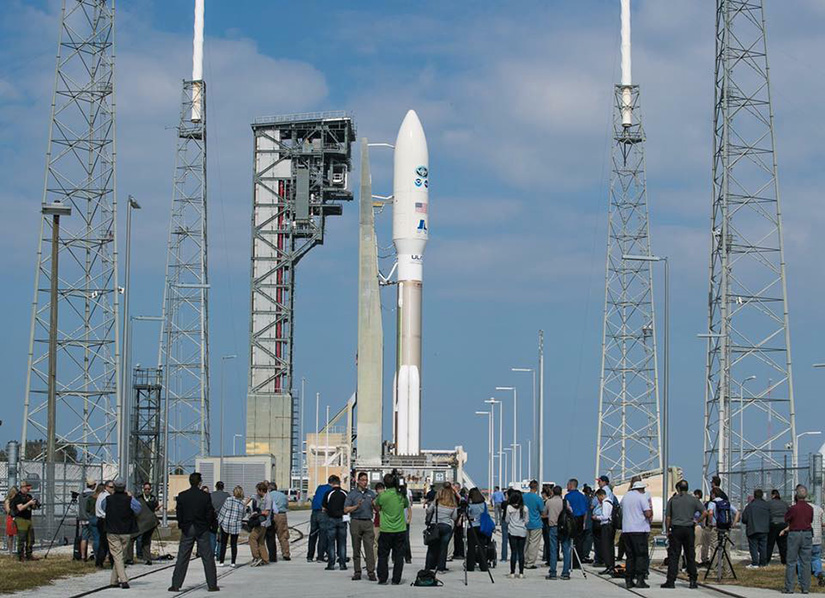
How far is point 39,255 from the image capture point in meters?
52.3

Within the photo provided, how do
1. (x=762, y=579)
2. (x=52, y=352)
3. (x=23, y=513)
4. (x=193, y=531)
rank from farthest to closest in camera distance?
1. (x=52, y=352)
2. (x=23, y=513)
3. (x=762, y=579)
4. (x=193, y=531)

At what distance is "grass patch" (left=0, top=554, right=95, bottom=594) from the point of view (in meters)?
20.8

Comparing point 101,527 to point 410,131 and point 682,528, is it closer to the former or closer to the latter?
point 682,528

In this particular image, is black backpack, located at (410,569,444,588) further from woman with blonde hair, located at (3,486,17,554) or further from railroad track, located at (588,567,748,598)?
woman with blonde hair, located at (3,486,17,554)

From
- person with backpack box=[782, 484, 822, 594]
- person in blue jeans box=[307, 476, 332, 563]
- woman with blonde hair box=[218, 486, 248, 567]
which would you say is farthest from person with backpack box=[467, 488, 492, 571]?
person with backpack box=[782, 484, 822, 594]

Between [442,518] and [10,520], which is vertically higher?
[442,518]

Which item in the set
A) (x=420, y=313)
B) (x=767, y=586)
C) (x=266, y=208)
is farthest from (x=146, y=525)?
(x=266, y=208)

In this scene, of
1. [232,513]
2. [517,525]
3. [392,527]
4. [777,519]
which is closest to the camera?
[392,527]

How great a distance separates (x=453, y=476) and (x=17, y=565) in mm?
50128

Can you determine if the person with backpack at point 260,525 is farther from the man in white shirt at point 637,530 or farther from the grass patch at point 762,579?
the grass patch at point 762,579

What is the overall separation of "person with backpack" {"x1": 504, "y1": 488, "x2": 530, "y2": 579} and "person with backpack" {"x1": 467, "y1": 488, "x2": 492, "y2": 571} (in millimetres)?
467

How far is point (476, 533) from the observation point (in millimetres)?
24906

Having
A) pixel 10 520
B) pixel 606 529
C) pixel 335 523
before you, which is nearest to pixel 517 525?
pixel 606 529

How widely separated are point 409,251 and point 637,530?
48384 mm
